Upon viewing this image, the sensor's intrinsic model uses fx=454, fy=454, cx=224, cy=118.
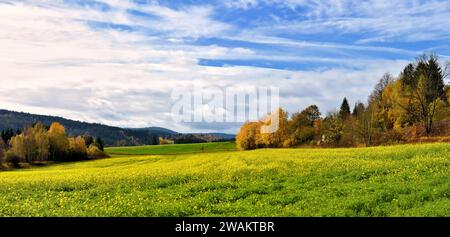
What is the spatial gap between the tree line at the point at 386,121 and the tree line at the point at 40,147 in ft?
48.0

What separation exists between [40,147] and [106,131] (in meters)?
22.6

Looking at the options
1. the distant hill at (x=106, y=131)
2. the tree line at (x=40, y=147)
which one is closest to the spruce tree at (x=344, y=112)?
the distant hill at (x=106, y=131)

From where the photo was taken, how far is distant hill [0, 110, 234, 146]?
33.6 metres

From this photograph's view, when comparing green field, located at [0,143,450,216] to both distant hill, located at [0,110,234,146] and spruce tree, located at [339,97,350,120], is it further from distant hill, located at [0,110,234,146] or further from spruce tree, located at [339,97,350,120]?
spruce tree, located at [339,97,350,120]

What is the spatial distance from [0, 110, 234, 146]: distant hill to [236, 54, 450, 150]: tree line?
7.28 m

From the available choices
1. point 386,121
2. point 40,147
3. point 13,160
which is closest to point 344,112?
point 386,121

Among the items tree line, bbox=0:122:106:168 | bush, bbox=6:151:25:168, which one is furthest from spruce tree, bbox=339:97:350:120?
bush, bbox=6:151:25:168

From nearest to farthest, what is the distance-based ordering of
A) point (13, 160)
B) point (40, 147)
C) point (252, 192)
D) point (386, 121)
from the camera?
point (252, 192)
point (40, 147)
point (13, 160)
point (386, 121)

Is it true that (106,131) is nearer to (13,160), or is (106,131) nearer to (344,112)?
(13,160)

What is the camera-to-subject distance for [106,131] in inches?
2255

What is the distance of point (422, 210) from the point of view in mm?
12977
